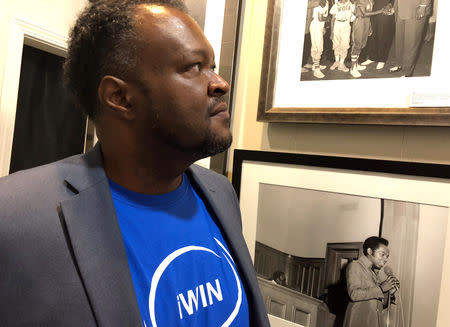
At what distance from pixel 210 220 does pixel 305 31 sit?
573 millimetres

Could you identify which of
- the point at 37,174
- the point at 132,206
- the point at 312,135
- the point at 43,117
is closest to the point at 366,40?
the point at 312,135

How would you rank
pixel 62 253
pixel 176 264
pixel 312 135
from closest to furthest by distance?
pixel 62 253 → pixel 176 264 → pixel 312 135

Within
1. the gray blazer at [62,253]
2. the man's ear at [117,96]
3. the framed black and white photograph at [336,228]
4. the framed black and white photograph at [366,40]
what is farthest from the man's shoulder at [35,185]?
the framed black and white photograph at [366,40]

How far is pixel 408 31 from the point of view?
3.13ft

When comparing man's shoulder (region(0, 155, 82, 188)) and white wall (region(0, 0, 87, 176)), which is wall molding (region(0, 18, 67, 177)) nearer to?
white wall (region(0, 0, 87, 176))

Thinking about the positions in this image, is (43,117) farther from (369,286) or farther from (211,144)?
(369,286)

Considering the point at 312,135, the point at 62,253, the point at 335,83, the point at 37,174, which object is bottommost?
the point at 62,253

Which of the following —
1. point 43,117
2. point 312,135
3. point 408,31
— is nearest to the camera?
point 408,31

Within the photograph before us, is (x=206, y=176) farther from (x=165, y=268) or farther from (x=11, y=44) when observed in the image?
Answer: (x=11, y=44)

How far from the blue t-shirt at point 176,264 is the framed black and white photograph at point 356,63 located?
0.45 m

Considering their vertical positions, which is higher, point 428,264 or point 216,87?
point 216,87

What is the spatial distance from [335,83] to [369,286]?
0.48 meters

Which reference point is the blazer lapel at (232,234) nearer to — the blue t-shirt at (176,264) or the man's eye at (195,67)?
the blue t-shirt at (176,264)

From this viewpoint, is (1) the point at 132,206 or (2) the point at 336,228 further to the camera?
(2) the point at 336,228
